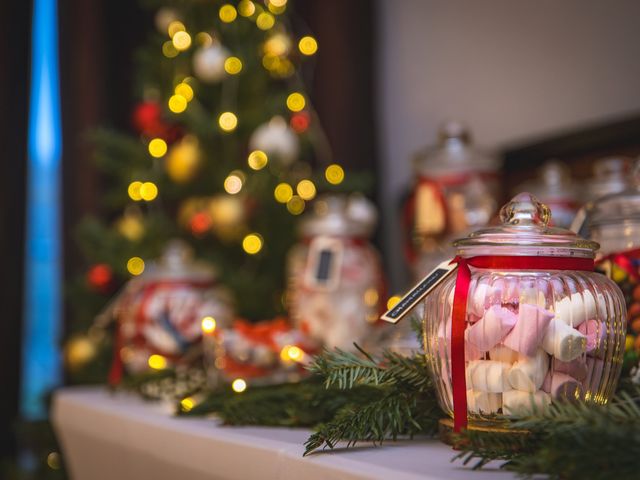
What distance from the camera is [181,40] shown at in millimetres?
1835

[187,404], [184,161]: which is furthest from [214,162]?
[187,404]

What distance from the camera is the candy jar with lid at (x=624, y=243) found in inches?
33.4

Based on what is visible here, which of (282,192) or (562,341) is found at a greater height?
(282,192)

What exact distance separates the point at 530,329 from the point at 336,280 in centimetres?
76

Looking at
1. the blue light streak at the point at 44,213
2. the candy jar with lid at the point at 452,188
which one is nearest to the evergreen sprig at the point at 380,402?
the candy jar with lid at the point at 452,188

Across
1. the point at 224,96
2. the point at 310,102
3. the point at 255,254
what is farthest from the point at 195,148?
the point at 310,102

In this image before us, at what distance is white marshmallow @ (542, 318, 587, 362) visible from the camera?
69 cm

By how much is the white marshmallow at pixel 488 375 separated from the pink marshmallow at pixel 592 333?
0.26 feet

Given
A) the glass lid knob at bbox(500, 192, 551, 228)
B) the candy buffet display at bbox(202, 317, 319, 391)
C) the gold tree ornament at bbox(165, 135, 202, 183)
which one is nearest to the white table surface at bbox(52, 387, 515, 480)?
the candy buffet display at bbox(202, 317, 319, 391)

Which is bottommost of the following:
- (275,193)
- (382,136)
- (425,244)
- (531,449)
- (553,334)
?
(531,449)

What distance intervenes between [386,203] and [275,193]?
1.33ft

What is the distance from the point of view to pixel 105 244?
1.76m

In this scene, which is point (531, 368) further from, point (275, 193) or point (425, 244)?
point (275, 193)

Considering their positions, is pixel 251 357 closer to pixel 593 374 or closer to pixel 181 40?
pixel 593 374
